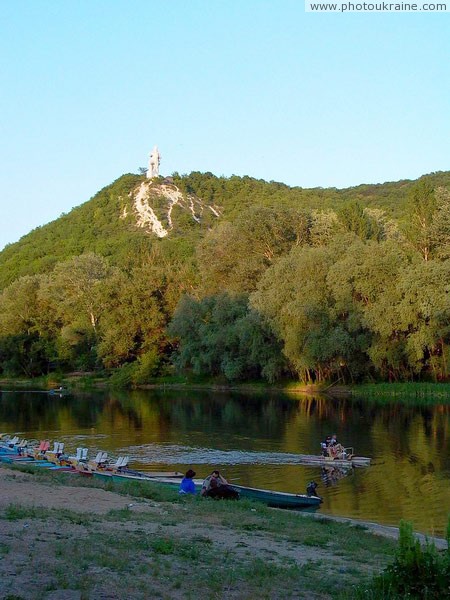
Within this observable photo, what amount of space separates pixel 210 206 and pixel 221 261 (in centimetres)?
10637

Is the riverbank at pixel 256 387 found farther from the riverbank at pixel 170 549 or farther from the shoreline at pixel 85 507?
the riverbank at pixel 170 549

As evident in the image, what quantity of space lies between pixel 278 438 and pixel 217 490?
1709cm

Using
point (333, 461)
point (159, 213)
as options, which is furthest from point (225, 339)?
point (159, 213)

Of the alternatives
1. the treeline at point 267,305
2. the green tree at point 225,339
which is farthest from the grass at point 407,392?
the green tree at point 225,339

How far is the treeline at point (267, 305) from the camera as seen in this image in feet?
192

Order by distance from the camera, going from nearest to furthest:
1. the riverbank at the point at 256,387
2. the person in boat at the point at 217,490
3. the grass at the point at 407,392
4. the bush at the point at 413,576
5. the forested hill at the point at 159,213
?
the bush at the point at 413,576 < the person in boat at the point at 217,490 < the grass at the point at 407,392 < the riverbank at the point at 256,387 < the forested hill at the point at 159,213

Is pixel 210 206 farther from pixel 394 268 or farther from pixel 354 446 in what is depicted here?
pixel 354 446

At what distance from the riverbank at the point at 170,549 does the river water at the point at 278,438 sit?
5426 mm

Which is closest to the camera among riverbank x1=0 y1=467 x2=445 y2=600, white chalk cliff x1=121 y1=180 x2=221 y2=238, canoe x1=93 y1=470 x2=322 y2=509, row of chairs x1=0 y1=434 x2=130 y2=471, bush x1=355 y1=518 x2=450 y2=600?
bush x1=355 y1=518 x2=450 y2=600

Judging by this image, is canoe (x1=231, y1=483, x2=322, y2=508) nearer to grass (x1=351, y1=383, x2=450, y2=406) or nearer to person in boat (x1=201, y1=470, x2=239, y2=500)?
person in boat (x1=201, y1=470, x2=239, y2=500)

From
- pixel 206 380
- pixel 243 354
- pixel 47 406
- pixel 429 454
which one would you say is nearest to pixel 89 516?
pixel 429 454

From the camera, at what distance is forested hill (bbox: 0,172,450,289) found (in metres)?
129

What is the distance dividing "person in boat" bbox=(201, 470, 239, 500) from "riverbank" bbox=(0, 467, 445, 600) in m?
0.98

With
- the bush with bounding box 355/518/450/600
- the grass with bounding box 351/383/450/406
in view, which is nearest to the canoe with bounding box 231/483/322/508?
the bush with bounding box 355/518/450/600
